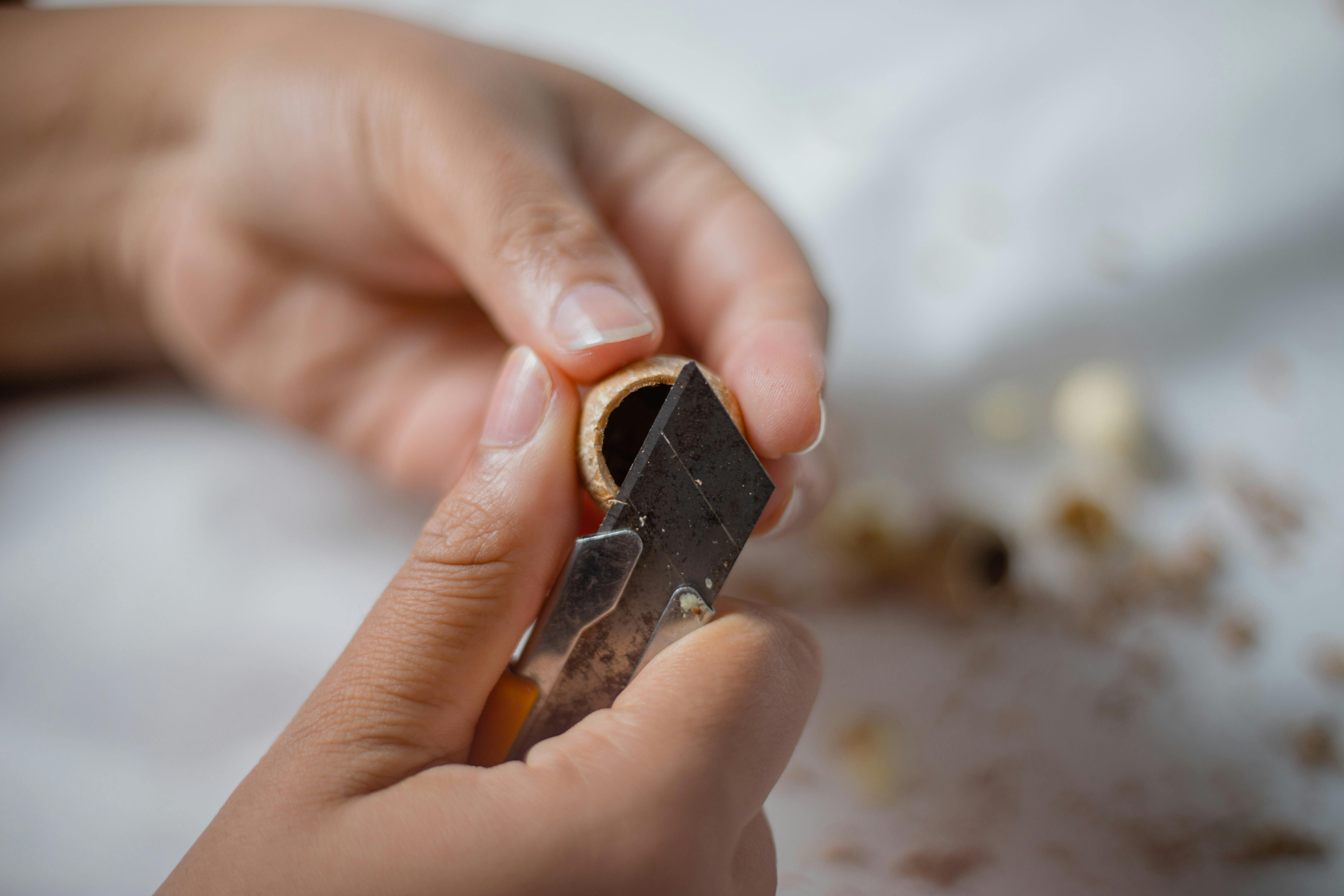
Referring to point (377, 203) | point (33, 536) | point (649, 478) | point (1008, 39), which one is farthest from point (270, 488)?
point (1008, 39)

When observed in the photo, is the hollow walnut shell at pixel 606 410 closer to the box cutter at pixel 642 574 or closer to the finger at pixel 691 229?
the box cutter at pixel 642 574

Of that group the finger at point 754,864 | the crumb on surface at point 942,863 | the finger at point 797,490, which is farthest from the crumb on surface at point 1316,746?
the finger at point 754,864

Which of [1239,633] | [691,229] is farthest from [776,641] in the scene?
[1239,633]

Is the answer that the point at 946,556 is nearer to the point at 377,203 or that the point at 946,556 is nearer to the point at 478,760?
the point at 478,760

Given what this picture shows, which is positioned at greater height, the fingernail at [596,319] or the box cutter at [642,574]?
the fingernail at [596,319]

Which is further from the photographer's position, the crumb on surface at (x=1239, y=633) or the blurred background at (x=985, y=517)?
the crumb on surface at (x=1239, y=633)

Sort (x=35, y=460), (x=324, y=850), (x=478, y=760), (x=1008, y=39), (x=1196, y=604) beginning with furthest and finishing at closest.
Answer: (x=1008, y=39)
(x=35, y=460)
(x=1196, y=604)
(x=478, y=760)
(x=324, y=850)
